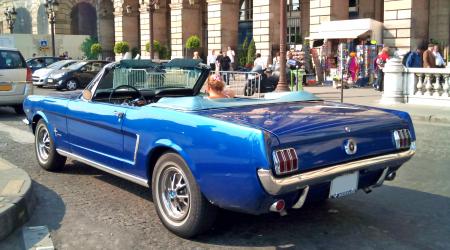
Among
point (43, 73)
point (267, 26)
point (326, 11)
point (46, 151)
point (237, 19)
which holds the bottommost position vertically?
point (46, 151)

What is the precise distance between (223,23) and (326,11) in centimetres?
930

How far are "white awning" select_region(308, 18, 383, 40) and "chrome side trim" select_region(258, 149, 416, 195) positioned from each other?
1894 centimetres

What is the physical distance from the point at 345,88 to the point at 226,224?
56.3 feet

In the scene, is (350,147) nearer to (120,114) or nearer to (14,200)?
(120,114)

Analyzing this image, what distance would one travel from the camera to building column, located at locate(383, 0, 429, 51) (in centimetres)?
2281

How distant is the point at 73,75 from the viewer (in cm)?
2270

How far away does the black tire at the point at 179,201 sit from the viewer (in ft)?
13.5

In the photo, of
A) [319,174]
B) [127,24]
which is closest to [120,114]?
[319,174]

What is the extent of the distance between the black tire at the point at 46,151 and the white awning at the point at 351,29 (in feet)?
58.6

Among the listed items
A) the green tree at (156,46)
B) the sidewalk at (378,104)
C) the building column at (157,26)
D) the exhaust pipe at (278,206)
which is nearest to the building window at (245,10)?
the green tree at (156,46)

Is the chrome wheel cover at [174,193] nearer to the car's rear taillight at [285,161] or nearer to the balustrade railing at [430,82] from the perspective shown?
the car's rear taillight at [285,161]

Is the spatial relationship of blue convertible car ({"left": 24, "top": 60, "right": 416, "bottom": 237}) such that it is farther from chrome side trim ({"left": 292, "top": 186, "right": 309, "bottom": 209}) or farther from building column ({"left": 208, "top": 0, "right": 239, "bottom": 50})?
building column ({"left": 208, "top": 0, "right": 239, "bottom": 50})

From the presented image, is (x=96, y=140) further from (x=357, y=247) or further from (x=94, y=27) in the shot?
(x=94, y=27)

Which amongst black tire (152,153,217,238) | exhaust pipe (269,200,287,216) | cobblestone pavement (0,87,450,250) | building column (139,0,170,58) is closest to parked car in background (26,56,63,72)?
building column (139,0,170,58)
